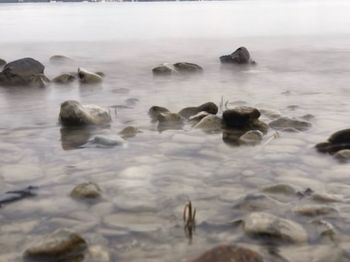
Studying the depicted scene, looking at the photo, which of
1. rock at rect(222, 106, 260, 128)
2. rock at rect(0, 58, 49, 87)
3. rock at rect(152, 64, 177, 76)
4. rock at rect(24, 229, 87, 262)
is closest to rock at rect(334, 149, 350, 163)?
rock at rect(222, 106, 260, 128)

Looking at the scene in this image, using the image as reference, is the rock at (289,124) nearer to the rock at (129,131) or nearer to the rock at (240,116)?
the rock at (240,116)

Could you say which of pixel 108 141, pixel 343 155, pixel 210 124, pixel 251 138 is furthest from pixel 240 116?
pixel 108 141

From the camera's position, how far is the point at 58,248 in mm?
3584

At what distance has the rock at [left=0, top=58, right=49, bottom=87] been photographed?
495 inches

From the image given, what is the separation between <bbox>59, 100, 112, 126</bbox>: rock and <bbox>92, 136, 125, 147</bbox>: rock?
997 mm

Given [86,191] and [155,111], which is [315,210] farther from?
[155,111]

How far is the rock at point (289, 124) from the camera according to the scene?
24.0 ft

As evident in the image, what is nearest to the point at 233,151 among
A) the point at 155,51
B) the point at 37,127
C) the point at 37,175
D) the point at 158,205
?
the point at 158,205

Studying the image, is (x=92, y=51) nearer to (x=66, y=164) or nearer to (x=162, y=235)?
(x=66, y=164)

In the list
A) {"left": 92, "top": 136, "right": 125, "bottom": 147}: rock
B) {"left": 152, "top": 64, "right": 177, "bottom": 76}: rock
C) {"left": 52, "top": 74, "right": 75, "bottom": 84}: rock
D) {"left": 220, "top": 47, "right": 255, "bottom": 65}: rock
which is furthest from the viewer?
{"left": 220, "top": 47, "right": 255, "bottom": 65}: rock

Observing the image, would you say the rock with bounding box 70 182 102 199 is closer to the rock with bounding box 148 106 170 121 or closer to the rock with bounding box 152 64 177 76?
the rock with bounding box 148 106 170 121

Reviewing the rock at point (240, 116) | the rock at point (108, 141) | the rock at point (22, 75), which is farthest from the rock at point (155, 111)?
the rock at point (22, 75)

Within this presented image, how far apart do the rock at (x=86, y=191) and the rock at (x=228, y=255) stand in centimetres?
174

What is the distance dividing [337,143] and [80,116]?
377 cm
